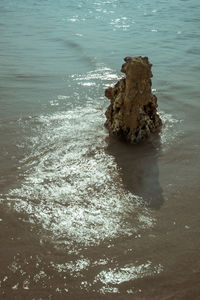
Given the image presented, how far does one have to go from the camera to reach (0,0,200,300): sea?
2.30m

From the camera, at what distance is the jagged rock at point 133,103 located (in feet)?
13.7

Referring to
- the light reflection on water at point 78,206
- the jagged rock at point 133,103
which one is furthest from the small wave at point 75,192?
the jagged rock at point 133,103

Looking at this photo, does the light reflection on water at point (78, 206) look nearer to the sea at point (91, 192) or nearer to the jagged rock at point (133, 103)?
the sea at point (91, 192)

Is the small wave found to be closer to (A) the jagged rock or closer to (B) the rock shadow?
(B) the rock shadow

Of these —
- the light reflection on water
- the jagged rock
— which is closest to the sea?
the light reflection on water

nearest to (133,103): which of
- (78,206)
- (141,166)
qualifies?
(141,166)

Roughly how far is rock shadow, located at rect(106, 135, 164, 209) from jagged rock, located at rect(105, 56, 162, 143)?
5.7 inches

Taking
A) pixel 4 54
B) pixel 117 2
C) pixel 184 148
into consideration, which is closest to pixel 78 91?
pixel 184 148

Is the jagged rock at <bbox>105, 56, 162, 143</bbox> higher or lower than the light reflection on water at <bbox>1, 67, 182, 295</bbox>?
higher

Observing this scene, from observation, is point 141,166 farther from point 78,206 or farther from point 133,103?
point 78,206

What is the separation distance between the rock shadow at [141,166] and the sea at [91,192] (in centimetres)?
1

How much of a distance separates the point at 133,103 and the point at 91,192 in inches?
64.5

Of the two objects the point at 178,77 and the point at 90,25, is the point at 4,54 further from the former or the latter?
the point at 90,25

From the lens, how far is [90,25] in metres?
13.4
